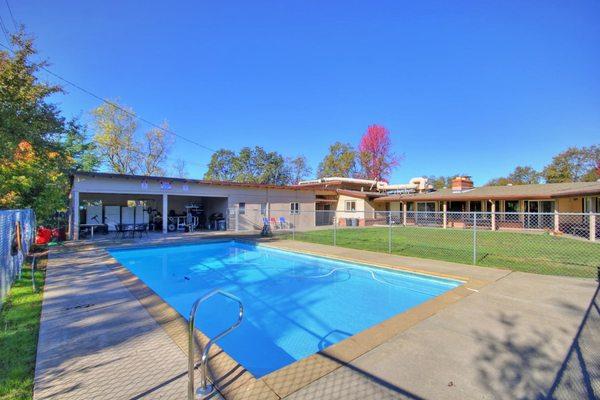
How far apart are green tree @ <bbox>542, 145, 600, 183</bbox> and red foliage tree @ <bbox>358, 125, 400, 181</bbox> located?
19.8 metres

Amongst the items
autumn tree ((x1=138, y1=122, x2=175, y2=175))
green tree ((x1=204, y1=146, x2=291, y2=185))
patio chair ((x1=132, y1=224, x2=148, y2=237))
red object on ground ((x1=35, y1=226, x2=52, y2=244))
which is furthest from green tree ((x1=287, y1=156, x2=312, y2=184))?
red object on ground ((x1=35, y1=226, x2=52, y2=244))

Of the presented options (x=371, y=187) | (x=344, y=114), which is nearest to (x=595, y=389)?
(x=371, y=187)

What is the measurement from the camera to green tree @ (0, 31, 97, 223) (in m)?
9.14

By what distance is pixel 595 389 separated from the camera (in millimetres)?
2586

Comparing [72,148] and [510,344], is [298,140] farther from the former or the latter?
[510,344]

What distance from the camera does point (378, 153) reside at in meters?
41.0

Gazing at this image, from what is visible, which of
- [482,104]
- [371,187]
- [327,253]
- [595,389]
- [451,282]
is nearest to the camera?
[595,389]

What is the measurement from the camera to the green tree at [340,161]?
146 ft

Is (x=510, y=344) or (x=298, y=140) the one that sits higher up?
(x=298, y=140)

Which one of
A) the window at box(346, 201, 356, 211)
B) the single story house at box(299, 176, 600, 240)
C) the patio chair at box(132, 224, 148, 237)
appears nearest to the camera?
the patio chair at box(132, 224, 148, 237)

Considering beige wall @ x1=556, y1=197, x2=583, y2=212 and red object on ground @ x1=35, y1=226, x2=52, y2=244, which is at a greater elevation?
beige wall @ x1=556, y1=197, x2=583, y2=212

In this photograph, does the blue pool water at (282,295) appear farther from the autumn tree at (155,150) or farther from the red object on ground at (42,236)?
the autumn tree at (155,150)

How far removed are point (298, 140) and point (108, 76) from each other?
28177 mm

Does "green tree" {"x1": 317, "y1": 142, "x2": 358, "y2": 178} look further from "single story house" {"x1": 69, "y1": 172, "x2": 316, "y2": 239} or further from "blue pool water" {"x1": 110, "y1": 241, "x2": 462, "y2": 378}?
"blue pool water" {"x1": 110, "y1": 241, "x2": 462, "y2": 378}
